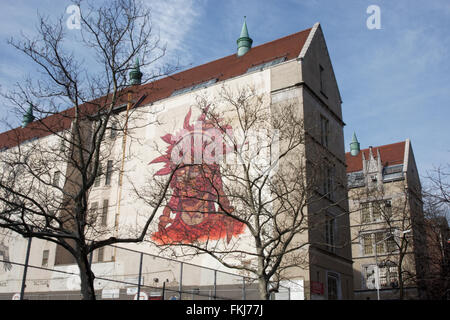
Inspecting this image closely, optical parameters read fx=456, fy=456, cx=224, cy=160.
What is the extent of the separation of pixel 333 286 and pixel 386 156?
38.3 m

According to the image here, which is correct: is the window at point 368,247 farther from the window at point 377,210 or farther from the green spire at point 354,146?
the green spire at point 354,146

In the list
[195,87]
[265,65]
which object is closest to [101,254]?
[195,87]

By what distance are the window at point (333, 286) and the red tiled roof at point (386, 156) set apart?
116 feet

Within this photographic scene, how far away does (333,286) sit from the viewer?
37.0 m

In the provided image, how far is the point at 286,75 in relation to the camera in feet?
125

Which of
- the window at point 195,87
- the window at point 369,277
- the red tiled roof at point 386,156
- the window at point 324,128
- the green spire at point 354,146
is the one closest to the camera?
the window at point 324,128

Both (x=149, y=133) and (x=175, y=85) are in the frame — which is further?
(x=175, y=85)

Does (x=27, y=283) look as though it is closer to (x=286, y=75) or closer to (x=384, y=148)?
(x=286, y=75)

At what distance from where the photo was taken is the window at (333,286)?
3616 centimetres

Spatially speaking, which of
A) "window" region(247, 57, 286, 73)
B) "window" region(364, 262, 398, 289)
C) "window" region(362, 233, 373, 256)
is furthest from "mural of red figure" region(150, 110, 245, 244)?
"window" region(362, 233, 373, 256)

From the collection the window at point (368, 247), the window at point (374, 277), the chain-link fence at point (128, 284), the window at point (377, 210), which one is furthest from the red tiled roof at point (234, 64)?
the window at point (374, 277)

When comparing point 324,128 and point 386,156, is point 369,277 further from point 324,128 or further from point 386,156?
point 324,128
